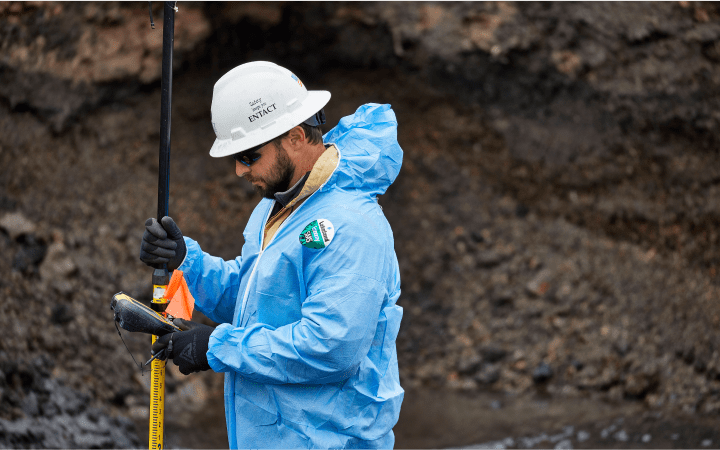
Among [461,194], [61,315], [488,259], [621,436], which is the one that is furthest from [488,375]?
[61,315]

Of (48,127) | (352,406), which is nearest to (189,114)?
(48,127)

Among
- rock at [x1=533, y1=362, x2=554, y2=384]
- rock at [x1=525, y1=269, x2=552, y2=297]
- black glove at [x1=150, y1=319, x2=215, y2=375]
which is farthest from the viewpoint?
rock at [x1=525, y1=269, x2=552, y2=297]

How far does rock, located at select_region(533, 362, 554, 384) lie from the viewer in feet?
19.2

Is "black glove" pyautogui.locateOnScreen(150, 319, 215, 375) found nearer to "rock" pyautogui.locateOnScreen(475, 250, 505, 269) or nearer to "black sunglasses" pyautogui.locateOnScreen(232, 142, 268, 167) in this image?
"black sunglasses" pyautogui.locateOnScreen(232, 142, 268, 167)

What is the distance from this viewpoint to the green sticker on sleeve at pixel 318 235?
1.89 metres

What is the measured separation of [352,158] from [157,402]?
1190 mm

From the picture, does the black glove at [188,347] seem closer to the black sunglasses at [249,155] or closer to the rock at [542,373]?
the black sunglasses at [249,155]

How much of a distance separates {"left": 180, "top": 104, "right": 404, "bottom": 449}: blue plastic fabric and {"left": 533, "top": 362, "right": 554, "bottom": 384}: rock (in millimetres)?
4053

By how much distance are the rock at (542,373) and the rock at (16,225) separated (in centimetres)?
480

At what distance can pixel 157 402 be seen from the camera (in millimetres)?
2273

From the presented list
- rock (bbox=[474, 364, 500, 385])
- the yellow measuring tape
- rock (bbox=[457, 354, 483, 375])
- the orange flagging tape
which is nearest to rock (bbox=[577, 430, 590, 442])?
rock (bbox=[474, 364, 500, 385])

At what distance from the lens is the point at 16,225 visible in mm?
5020

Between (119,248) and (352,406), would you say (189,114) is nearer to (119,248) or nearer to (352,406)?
(119,248)

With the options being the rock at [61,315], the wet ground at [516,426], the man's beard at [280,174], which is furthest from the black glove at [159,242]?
the rock at [61,315]
